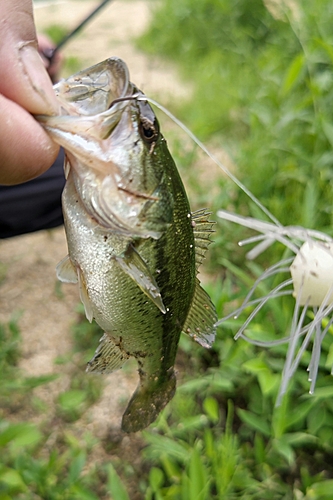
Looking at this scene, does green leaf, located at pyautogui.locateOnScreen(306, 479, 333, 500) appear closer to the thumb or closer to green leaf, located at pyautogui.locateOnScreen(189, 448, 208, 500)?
green leaf, located at pyautogui.locateOnScreen(189, 448, 208, 500)

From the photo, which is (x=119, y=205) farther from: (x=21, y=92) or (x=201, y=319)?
(x=201, y=319)

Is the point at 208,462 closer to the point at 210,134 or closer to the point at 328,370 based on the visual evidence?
the point at 328,370

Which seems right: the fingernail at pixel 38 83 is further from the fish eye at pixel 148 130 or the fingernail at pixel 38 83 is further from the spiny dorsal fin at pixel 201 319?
the spiny dorsal fin at pixel 201 319

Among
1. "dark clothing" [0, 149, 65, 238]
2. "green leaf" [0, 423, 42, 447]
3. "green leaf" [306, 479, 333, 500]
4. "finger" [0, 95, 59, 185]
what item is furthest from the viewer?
"dark clothing" [0, 149, 65, 238]

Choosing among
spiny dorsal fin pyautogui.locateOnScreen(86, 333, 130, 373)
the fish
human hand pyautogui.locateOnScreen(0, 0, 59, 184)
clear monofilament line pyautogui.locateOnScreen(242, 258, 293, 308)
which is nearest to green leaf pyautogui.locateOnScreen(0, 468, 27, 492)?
spiny dorsal fin pyautogui.locateOnScreen(86, 333, 130, 373)

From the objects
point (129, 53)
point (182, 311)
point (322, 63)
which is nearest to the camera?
point (182, 311)

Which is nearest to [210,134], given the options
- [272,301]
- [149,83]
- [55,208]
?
[149,83]

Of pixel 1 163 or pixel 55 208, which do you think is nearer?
pixel 1 163

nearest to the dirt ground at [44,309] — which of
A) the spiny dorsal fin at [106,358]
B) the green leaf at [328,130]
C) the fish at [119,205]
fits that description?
the fish at [119,205]
